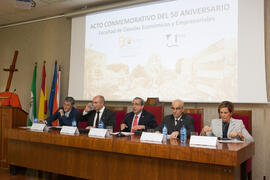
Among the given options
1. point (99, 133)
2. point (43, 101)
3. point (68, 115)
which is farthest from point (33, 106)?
point (99, 133)

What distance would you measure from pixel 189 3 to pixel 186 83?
1292 mm

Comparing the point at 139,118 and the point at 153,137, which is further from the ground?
the point at 139,118

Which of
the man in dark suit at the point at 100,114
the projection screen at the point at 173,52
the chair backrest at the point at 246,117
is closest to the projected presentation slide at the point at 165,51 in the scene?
the projection screen at the point at 173,52

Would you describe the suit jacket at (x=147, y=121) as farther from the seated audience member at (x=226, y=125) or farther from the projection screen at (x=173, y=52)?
the seated audience member at (x=226, y=125)

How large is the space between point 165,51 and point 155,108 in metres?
1.02

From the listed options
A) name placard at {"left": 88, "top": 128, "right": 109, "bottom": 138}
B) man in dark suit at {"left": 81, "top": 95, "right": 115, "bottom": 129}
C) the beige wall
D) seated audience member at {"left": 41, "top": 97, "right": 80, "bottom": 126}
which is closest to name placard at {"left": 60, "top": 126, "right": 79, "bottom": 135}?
name placard at {"left": 88, "top": 128, "right": 109, "bottom": 138}

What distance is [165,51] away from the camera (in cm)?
454

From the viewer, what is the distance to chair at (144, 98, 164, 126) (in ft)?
13.6

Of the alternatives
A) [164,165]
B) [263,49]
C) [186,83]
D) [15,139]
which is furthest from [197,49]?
[15,139]

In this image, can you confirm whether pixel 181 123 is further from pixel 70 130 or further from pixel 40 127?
pixel 40 127

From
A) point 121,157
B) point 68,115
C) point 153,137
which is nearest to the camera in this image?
point 153,137

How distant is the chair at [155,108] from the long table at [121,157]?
4.32ft

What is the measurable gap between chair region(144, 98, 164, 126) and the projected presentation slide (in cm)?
26

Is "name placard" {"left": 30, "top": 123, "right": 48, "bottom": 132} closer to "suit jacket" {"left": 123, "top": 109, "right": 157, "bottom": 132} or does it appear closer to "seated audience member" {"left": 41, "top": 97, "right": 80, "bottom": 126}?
"seated audience member" {"left": 41, "top": 97, "right": 80, "bottom": 126}
